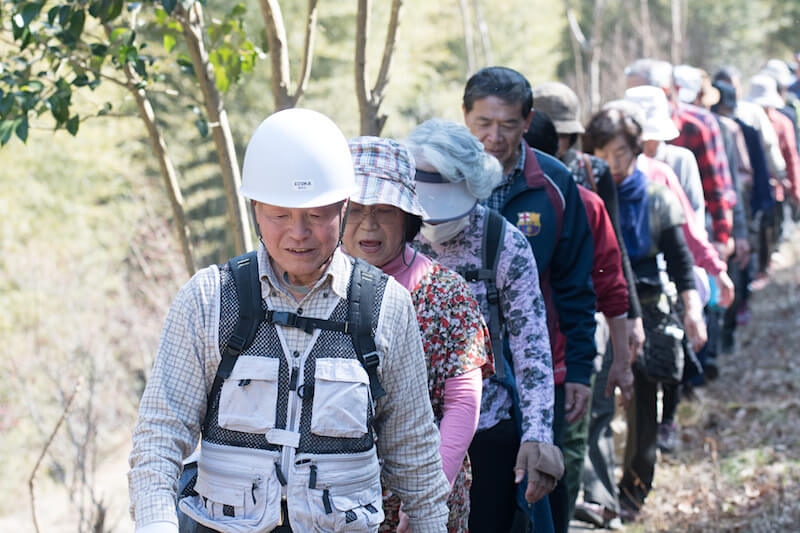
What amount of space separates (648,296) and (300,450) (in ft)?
12.9

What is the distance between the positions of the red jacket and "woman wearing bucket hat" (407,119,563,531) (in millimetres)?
1133

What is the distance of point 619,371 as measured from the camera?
4.97 meters

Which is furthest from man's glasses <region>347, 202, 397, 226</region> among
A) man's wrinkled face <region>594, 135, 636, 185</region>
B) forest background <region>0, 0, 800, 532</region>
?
forest background <region>0, 0, 800, 532</region>

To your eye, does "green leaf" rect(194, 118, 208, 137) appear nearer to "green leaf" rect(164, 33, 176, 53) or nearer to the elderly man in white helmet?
"green leaf" rect(164, 33, 176, 53)

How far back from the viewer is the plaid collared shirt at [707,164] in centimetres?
798

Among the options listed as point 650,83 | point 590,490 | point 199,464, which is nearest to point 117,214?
point 650,83

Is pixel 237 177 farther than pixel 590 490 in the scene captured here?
No

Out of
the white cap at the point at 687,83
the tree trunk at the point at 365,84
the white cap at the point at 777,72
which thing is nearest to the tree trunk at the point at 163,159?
the tree trunk at the point at 365,84

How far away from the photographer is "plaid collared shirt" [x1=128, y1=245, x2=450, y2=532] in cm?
211

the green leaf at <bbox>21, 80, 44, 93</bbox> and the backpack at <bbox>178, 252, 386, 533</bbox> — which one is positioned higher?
the green leaf at <bbox>21, 80, 44, 93</bbox>

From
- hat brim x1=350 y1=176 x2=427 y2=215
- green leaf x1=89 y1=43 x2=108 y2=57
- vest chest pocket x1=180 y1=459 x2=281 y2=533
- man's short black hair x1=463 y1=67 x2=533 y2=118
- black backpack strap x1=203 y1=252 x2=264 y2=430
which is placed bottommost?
vest chest pocket x1=180 y1=459 x2=281 y2=533

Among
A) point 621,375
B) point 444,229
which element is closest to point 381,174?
point 444,229

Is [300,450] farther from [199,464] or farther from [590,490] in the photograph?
[590,490]

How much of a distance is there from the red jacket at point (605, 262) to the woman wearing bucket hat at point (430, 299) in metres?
1.67
